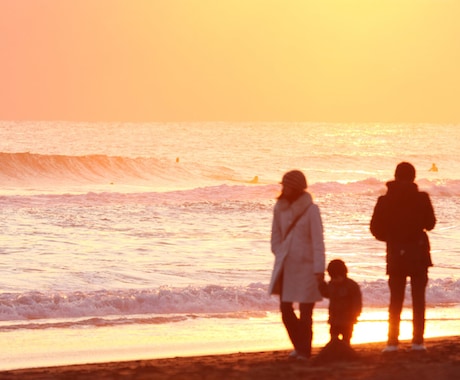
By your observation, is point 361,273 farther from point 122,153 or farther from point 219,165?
point 122,153

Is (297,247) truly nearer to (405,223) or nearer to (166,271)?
(405,223)

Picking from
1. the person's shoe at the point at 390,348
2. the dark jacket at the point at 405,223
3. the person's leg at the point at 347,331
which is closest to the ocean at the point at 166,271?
the person's shoe at the point at 390,348

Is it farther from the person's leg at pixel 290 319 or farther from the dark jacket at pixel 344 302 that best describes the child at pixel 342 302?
the person's leg at pixel 290 319

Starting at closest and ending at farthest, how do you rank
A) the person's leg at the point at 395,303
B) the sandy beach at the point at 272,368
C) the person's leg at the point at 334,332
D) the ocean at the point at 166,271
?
the sandy beach at the point at 272,368, the person's leg at the point at 334,332, the person's leg at the point at 395,303, the ocean at the point at 166,271

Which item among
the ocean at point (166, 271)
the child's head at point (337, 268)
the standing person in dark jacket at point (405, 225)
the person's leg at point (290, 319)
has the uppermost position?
the standing person in dark jacket at point (405, 225)

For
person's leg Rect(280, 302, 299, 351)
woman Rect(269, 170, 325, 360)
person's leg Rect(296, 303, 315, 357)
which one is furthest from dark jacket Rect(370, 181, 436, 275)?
person's leg Rect(280, 302, 299, 351)

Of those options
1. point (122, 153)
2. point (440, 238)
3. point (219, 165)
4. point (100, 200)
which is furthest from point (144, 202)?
point (122, 153)

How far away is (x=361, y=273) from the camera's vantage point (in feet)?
54.6

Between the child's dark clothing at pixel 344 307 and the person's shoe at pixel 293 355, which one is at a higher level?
the child's dark clothing at pixel 344 307

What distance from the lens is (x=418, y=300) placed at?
863 cm

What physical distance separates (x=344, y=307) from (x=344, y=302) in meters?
0.04

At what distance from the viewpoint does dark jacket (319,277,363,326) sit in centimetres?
841

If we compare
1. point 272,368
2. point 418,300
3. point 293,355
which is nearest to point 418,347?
point 418,300

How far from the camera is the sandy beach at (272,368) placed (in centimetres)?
745
